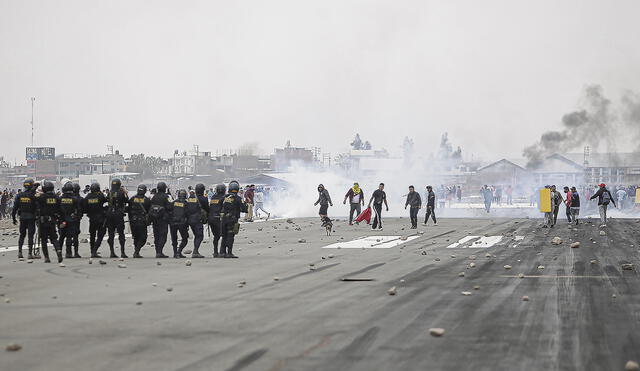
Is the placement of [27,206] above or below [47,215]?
above

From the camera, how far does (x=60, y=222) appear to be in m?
20.3

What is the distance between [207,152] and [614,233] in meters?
167

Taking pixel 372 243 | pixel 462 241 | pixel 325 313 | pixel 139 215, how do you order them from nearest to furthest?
pixel 325 313 < pixel 139 215 < pixel 372 243 < pixel 462 241

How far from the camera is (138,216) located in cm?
2114

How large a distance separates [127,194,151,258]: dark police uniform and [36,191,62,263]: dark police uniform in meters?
2.08

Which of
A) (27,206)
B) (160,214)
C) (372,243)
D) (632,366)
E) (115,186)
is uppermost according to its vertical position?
(115,186)

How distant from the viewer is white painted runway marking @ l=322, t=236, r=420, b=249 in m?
24.8

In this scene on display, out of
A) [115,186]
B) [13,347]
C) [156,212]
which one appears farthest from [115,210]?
[13,347]

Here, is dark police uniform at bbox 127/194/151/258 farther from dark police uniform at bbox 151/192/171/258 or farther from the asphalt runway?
the asphalt runway

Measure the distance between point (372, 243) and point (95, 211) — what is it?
30.0 feet

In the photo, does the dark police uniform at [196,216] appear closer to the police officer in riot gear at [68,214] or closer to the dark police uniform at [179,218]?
the dark police uniform at [179,218]

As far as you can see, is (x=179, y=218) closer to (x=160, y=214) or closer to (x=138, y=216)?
(x=160, y=214)

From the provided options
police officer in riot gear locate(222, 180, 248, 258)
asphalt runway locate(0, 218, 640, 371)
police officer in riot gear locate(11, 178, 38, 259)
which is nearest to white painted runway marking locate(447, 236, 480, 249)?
asphalt runway locate(0, 218, 640, 371)

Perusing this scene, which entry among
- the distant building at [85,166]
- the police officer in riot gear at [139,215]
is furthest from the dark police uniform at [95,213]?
the distant building at [85,166]
